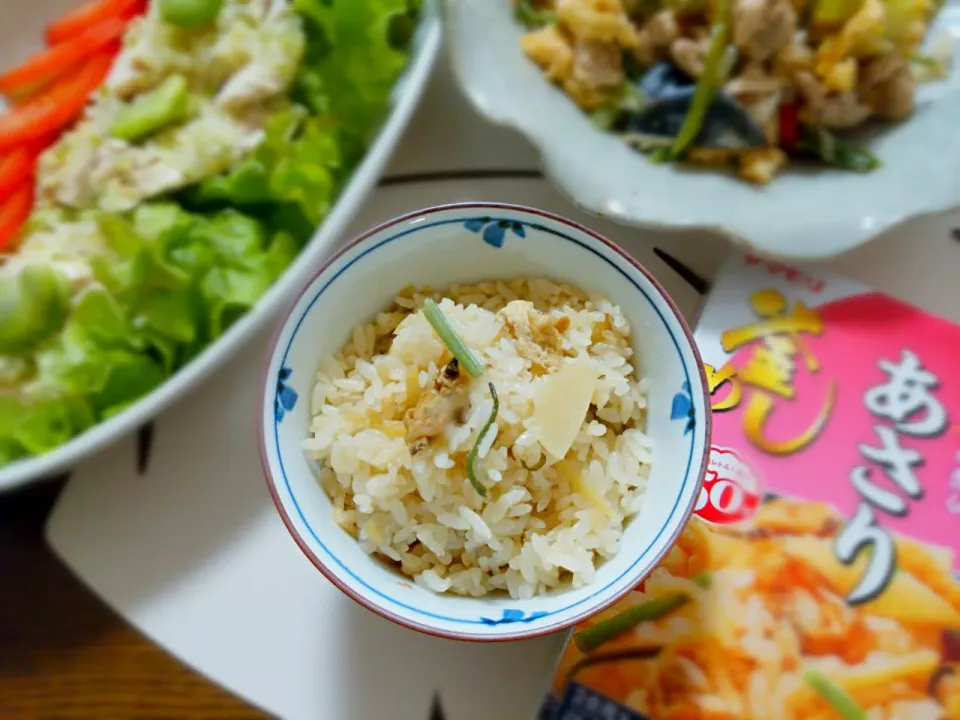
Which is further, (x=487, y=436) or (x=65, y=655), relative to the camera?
(x=65, y=655)

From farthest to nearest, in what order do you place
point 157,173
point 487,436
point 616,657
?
point 157,173 → point 616,657 → point 487,436

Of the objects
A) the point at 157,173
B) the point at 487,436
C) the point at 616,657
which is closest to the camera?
the point at 487,436

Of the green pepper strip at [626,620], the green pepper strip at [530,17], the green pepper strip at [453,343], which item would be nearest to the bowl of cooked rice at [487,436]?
the green pepper strip at [453,343]

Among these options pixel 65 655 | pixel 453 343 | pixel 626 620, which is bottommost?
pixel 65 655

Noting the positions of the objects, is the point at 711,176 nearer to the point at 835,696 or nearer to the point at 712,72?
the point at 712,72

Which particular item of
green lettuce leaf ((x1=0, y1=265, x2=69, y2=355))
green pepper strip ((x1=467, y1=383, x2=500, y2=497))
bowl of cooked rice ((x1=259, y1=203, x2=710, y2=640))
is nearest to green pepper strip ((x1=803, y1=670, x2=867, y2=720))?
bowl of cooked rice ((x1=259, y1=203, x2=710, y2=640))

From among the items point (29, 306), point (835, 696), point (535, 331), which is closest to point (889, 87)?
point (535, 331)
